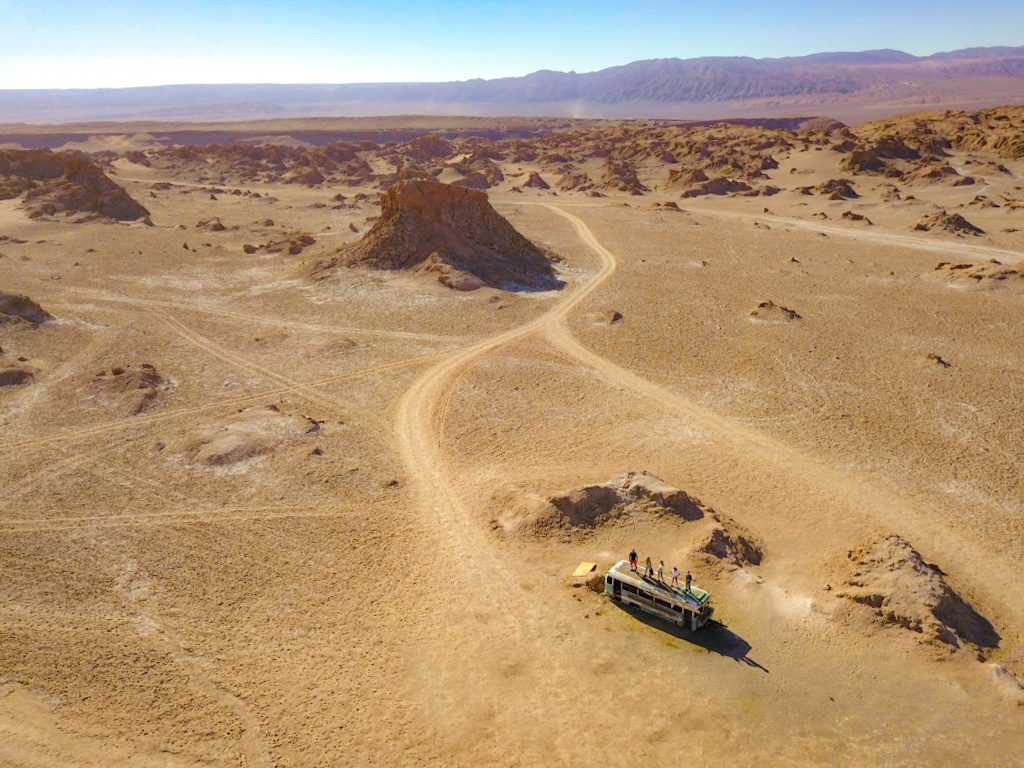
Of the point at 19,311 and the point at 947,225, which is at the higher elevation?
the point at 947,225

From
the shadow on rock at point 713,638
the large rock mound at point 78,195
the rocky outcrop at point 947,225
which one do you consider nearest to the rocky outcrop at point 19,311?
the shadow on rock at point 713,638

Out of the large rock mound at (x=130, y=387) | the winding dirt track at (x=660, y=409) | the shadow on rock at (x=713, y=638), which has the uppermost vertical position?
the large rock mound at (x=130, y=387)

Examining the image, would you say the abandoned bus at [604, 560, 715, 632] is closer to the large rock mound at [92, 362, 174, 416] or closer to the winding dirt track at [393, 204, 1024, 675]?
the winding dirt track at [393, 204, 1024, 675]

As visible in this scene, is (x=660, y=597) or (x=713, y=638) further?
(x=660, y=597)

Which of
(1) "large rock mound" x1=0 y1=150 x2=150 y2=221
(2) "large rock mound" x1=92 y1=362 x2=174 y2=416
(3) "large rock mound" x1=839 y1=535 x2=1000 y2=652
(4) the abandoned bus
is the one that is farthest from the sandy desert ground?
(1) "large rock mound" x1=0 y1=150 x2=150 y2=221

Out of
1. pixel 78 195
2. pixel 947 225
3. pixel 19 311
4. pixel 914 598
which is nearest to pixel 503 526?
pixel 914 598

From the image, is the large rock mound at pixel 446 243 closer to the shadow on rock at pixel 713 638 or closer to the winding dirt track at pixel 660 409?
the winding dirt track at pixel 660 409

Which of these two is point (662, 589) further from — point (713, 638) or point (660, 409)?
point (660, 409)
